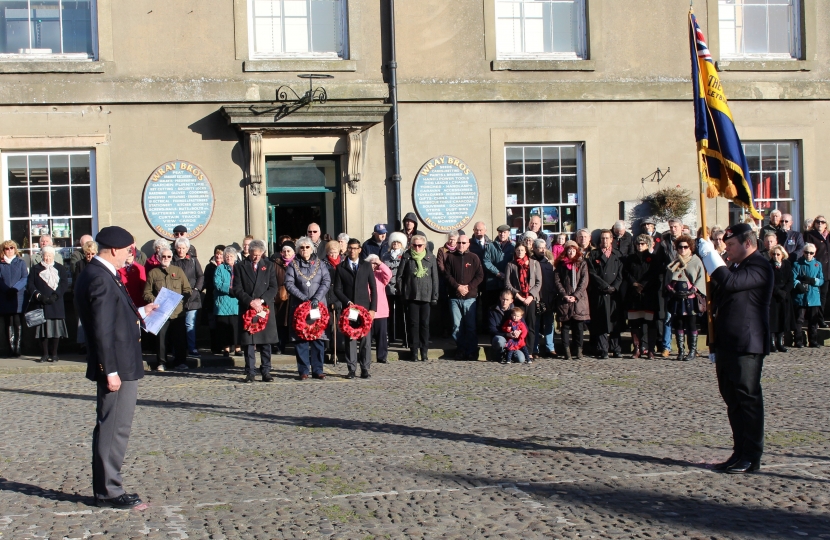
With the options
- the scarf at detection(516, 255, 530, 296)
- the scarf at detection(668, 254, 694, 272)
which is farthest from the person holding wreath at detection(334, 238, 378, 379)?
the scarf at detection(668, 254, 694, 272)

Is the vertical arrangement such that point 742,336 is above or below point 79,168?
below

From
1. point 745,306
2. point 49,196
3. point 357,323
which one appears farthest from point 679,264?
point 49,196

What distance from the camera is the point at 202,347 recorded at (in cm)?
1617

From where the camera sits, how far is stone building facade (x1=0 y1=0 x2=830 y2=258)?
54.2ft

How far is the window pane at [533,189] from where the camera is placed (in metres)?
17.9

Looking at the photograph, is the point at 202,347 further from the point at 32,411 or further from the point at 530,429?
the point at 530,429

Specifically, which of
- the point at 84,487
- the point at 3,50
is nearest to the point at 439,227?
the point at 3,50

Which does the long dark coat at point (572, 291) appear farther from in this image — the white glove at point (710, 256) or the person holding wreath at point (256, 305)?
the white glove at point (710, 256)

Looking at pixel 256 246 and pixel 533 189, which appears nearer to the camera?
pixel 256 246

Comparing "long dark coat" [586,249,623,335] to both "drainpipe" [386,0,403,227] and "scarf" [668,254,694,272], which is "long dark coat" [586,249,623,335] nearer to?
"scarf" [668,254,694,272]

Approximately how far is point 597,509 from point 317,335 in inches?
263

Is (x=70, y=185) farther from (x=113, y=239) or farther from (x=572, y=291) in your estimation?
(x=113, y=239)

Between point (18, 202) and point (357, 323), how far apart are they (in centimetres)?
697

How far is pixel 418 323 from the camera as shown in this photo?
14594mm
